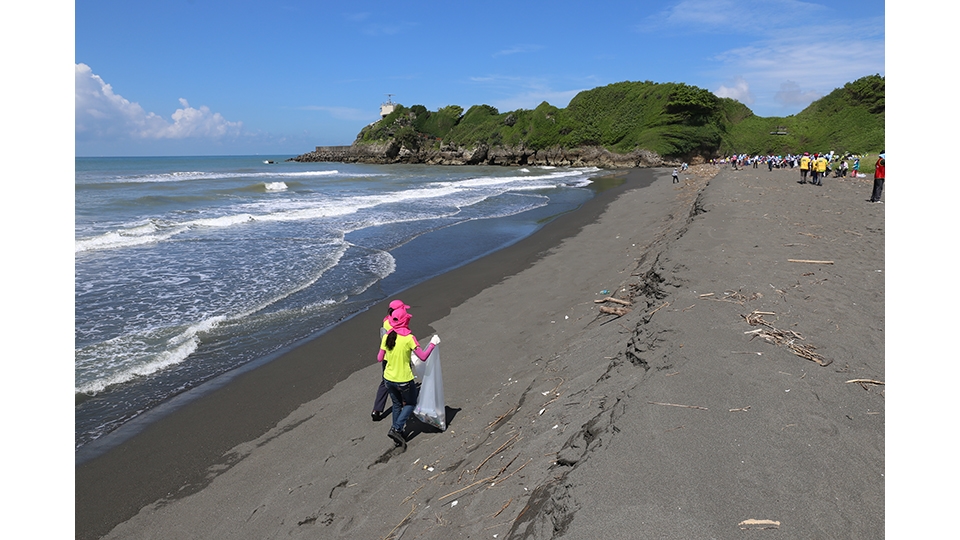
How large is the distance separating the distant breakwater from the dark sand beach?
68.0m

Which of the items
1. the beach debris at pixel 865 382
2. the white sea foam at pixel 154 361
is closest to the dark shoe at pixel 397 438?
the beach debris at pixel 865 382

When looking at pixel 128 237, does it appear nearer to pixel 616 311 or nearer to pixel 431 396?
pixel 431 396

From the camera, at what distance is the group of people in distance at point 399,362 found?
17.0ft

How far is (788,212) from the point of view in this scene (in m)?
12.9

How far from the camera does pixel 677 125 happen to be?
76.1 m

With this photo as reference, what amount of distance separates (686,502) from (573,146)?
83.6m

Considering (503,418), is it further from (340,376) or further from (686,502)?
(340,376)

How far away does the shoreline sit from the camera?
16.1 ft

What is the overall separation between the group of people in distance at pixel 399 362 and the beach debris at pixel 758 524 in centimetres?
313

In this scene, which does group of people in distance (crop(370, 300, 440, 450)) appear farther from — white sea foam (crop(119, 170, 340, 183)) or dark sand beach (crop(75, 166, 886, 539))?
white sea foam (crop(119, 170, 340, 183))

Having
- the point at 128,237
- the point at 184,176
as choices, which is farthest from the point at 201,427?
the point at 184,176

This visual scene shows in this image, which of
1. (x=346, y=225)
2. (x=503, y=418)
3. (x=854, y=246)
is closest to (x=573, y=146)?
(x=346, y=225)

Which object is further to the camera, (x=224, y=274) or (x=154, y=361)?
(x=224, y=274)

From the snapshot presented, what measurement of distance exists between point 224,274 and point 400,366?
361 inches
